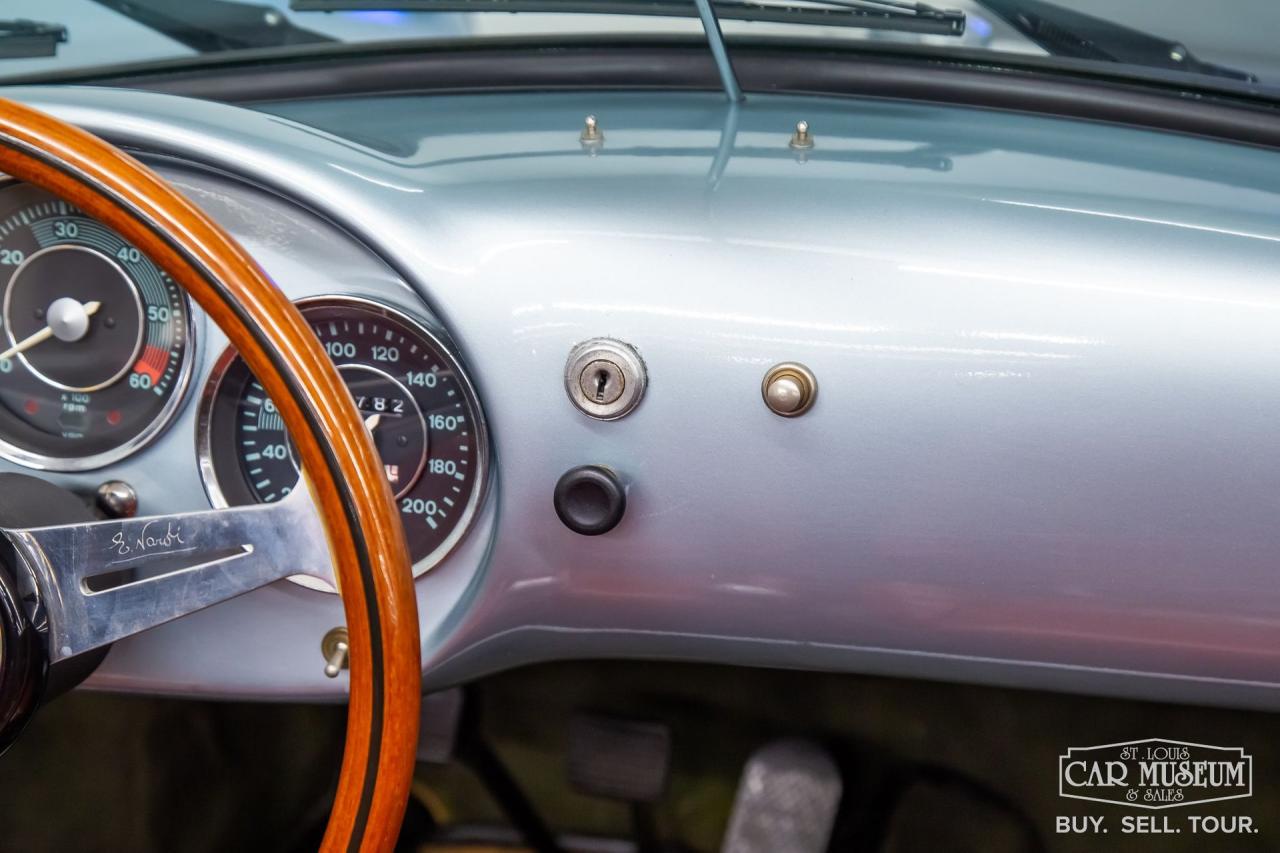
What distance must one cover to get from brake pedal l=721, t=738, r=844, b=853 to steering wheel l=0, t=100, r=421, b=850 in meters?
0.60

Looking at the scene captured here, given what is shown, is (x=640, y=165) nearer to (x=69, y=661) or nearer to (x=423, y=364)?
(x=423, y=364)

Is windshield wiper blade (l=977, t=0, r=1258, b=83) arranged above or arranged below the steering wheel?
above

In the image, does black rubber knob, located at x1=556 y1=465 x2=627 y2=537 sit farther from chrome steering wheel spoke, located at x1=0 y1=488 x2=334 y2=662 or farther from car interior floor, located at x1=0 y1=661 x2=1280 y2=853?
car interior floor, located at x1=0 y1=661 x2=1280 y2=853

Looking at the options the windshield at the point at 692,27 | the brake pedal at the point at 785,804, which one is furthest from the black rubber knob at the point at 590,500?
the windshield at the point at 692,27

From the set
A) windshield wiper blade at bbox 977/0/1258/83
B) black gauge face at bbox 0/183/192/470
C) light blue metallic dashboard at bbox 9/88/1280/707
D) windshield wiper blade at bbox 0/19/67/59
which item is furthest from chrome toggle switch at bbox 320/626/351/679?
windshield wiper blade at bbox 977/0/1258/83

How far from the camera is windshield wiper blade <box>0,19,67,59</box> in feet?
4.80

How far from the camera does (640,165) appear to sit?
43.9 inches

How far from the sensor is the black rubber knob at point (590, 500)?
1039 millimetres

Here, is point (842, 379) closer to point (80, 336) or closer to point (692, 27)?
point (692, 27)

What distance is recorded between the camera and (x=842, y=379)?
3.30ft

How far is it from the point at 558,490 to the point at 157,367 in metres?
0.42

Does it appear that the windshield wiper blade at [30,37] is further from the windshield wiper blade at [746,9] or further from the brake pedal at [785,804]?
the brake pedal at [785,804]

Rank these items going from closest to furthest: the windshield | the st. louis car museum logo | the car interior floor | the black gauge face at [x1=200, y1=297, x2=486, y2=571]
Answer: the black gauge face at [x1=200, y1=297, x2=486, y2=571]
the windshield
the st. louis car museum logo
the car interior floor

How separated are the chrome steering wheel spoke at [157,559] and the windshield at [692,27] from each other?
0.71 metres
